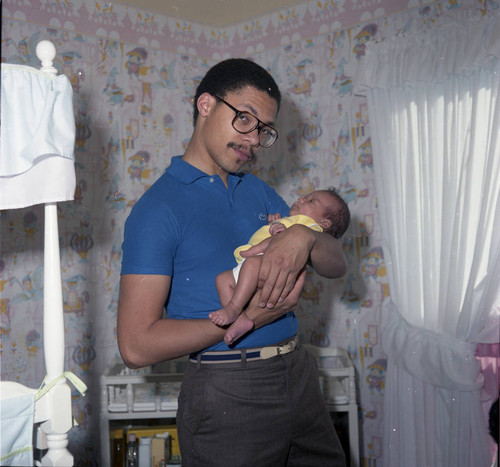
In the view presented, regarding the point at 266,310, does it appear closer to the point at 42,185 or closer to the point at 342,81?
the point at 42,185

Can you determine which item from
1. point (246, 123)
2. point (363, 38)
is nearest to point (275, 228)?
point (246, 123)

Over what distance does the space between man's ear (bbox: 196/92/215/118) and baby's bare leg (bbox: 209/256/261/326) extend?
15.0 inches

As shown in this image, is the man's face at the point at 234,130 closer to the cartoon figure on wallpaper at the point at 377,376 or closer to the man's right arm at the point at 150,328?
the man's right arm at the point at 150,328

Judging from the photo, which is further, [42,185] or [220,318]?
[220,318]

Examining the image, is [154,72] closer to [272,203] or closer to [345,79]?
[345,79]

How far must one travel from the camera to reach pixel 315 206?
1.43m

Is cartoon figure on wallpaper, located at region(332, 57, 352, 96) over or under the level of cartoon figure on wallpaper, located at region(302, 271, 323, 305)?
over

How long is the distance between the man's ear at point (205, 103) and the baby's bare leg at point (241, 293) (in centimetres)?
38

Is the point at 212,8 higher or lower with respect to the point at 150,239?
higher

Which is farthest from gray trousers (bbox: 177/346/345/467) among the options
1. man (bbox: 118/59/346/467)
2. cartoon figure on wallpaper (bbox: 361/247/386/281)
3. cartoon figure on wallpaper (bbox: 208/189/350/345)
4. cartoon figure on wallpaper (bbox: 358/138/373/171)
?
cartoon figure on wallpaper (bbox: 358/138/373/171)

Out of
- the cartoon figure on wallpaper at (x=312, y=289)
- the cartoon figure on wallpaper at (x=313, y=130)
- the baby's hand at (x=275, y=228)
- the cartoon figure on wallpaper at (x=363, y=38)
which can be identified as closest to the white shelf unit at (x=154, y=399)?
the cartoon figure on wallpaper at (x=312, y=289)

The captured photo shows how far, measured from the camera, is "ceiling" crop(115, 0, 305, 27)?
7.91ft

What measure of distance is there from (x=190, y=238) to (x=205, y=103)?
34cm

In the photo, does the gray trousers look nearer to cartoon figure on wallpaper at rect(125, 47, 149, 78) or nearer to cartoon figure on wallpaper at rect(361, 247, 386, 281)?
cartoon figure on wallpaper at rect(361, 247, 386, 281)
